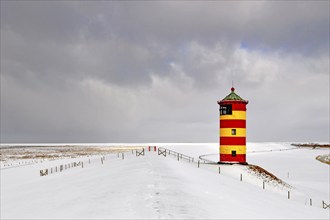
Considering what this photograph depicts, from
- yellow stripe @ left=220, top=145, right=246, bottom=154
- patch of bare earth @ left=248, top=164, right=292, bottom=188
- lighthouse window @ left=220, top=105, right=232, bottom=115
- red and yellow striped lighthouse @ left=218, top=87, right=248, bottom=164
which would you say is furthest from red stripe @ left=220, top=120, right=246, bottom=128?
patch of bare earth @ left=248, top=164, right=292, bottom=188

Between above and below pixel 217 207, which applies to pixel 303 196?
below

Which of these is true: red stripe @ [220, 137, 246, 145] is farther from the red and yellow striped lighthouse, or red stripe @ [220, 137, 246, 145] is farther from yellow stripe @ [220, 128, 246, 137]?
yellow stripe @ [220, 128, 246, 137]

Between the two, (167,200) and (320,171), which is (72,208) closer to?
(167,200)

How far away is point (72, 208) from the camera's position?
16.0 metres

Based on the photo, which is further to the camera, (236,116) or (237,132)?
(237,132)

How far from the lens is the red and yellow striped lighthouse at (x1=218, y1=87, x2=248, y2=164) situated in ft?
125

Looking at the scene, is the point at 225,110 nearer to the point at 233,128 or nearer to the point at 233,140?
the point at 233,128

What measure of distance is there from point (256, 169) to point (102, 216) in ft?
85.9

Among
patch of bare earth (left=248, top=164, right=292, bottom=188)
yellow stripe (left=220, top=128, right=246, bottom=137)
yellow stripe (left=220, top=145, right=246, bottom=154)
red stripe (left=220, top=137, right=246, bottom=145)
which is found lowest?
patch of bare earth (left=248, top=164, right=292, bottom=188)

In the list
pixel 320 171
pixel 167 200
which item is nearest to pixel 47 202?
pixel 167 200

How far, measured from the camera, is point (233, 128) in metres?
38.1

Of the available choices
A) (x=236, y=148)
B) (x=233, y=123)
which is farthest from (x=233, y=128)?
(x=236, y=148)

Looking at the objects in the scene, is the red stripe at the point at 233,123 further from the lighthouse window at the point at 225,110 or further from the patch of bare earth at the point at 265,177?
the patch of bare earth at the point at 265,177

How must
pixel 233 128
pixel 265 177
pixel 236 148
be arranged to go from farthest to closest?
1. pixel 236 148
2. pixel 233 128
3. pixel 265 177
